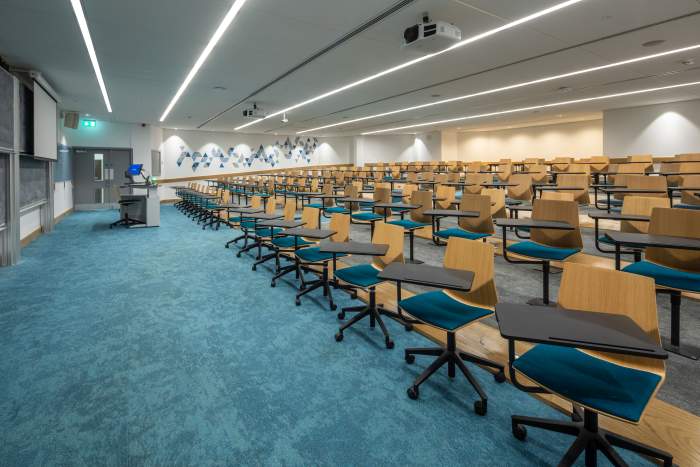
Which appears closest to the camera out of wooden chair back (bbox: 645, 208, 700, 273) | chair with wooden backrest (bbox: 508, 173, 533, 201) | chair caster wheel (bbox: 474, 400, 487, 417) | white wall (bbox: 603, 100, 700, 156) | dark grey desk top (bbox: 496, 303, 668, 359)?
dark grey desk top (bbox: 496, 303, 668, 359)

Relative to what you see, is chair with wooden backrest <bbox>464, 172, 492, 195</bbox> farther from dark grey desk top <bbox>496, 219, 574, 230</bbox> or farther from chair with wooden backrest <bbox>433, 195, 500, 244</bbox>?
dark grey desk top <bbox>496, 219, 574, 230</bbox>

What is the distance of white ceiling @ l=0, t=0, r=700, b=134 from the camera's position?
188 inches

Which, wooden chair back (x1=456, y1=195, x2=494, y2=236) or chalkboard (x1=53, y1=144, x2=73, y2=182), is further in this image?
chalkboard (x1=53, y1=144, x2=73, y2=182)

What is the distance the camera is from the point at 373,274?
10.9 ft

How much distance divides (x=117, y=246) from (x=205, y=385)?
5.63m

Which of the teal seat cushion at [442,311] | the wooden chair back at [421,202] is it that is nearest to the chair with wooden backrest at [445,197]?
the wooden chair back at [421,202]

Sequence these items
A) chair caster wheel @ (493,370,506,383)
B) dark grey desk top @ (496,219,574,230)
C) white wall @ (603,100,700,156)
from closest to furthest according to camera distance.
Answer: chair caster wheel @ (493,370,506,383) < dark grey desk top @ (496,219,574,230) < white wall @ (603,100,700,156)

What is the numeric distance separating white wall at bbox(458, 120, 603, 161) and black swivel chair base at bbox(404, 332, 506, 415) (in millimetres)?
17266

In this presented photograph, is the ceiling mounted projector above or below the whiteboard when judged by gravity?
above

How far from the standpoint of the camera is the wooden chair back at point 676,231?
2.91m

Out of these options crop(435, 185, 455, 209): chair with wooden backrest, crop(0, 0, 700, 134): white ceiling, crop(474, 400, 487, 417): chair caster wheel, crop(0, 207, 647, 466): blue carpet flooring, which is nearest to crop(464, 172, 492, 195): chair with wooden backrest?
crop(435, 185, 455, 209): chair with wooden backrest

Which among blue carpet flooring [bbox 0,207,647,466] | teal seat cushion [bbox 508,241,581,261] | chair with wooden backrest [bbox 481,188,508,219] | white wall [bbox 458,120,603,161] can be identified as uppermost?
white wall [bbox 458,120,603,161]

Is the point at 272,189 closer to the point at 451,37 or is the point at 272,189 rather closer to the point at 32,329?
the point at 451,37

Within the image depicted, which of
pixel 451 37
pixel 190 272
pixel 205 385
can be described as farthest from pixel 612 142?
pixel 205 385
